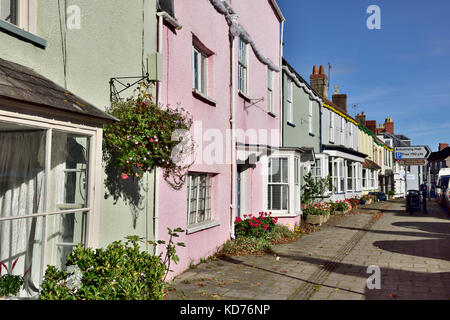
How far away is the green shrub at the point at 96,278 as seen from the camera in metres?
4.06

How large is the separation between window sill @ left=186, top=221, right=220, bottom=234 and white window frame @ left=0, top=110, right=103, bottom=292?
3.29 metres

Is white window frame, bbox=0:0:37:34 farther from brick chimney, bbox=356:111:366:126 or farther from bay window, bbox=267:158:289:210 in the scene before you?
brick chimney, bbox=356:111:366:126

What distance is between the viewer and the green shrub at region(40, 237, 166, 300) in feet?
13.3

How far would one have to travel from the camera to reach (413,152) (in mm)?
21281

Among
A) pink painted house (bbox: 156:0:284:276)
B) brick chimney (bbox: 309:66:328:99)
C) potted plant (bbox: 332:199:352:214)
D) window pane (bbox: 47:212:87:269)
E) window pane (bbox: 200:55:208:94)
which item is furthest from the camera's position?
brick chimney (bbox: 309:66:328:99)

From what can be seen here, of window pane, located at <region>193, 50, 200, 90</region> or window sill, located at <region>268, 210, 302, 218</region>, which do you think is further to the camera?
window sill, located at <region>268, 210, 302, 218</region>

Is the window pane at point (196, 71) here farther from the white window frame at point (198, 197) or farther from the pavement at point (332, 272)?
the pavement at point (332, 272)

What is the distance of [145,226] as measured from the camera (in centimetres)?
657

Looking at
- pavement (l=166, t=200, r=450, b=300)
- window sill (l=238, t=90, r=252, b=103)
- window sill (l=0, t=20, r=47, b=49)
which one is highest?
window sill (l=238, t=90, r=252, b=103)

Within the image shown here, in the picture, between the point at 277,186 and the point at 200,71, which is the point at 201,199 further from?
the point at 277,186

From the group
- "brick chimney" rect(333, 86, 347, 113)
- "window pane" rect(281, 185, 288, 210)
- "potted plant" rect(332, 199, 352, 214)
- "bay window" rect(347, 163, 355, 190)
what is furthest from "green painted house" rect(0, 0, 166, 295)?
"brick chimney" rect(333, 86, 347, 113)

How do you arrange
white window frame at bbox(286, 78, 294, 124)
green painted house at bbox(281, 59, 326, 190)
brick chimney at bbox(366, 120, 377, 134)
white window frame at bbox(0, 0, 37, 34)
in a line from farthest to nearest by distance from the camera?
1. brick chimney at bbox(366, 120, 377, 134)
2. white window frame at bbox(286, 78, 294, 124)
3. green painted house at bbox(281, 59, 326, 190)
4. white window frame at bbox(0, 0, 37, 34)

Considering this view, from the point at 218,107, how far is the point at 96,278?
6.19m

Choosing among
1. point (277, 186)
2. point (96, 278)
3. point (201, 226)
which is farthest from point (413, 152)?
point (96, 278)
